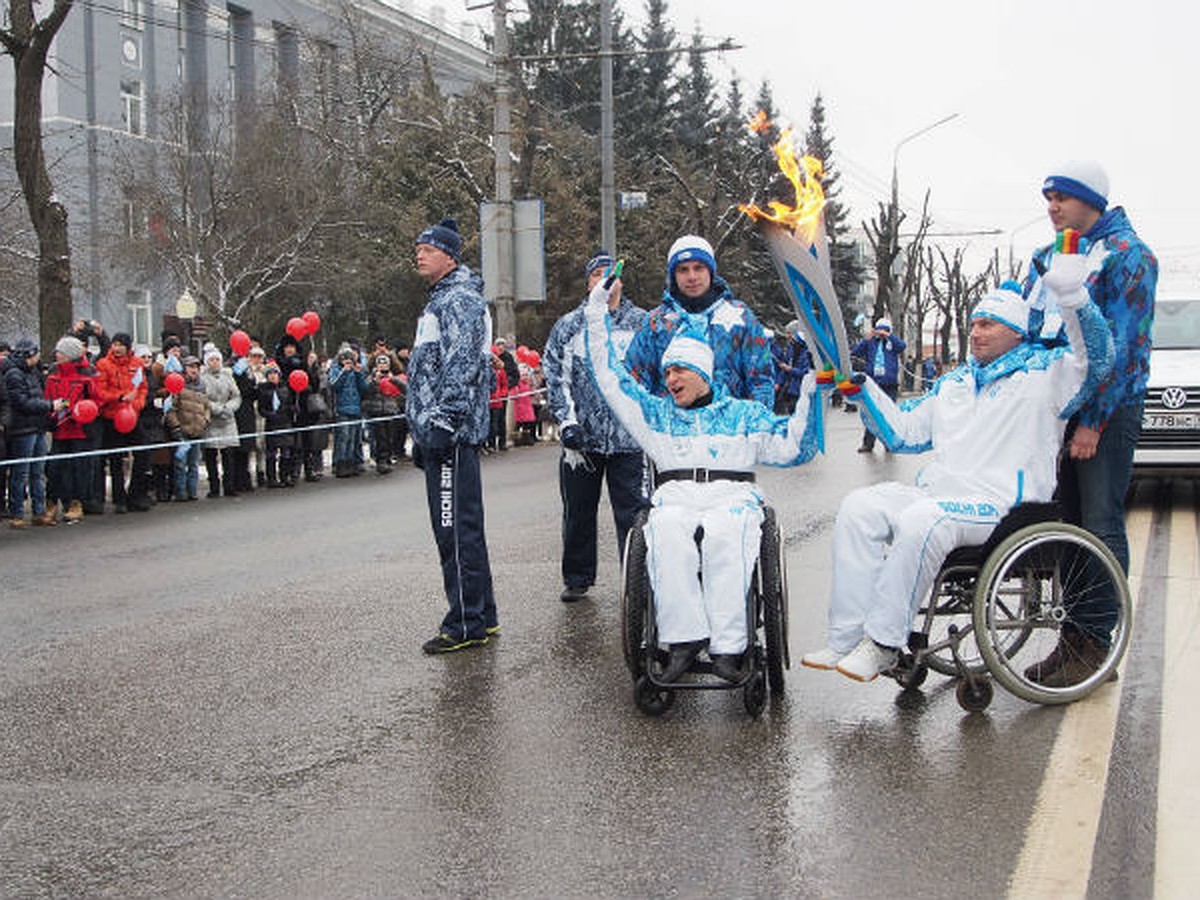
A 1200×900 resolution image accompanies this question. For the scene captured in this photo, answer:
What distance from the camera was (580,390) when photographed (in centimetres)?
789

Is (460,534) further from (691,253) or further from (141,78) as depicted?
(141,78)

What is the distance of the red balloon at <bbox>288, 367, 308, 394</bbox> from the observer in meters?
16.8

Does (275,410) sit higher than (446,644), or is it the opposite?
(275,410)

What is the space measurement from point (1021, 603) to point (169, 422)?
37.6 feet

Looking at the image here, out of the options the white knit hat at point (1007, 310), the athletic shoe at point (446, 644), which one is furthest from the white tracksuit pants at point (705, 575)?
the athletic shoe at point (446, 644)

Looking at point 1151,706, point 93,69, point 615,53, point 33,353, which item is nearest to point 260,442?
point 33,353

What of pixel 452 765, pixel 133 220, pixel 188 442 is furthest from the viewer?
pixel 133 220

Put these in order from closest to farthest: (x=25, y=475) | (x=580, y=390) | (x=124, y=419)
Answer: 1. (x=580, y=390)
2. (x=25, y=475)
3. (x=124, y=419)

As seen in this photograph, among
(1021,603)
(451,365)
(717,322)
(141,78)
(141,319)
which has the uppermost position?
(141,78)

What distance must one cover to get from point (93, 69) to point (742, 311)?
117ft

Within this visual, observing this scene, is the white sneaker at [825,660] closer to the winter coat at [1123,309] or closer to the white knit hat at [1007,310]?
the winter coat at [1123,309]

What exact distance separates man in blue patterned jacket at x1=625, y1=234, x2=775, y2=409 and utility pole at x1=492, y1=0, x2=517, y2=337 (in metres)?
15.8

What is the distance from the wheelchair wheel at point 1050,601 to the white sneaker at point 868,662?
0.41 m

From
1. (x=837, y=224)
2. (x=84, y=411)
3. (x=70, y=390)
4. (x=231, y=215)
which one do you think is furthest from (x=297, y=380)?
(x=837, y=224)
